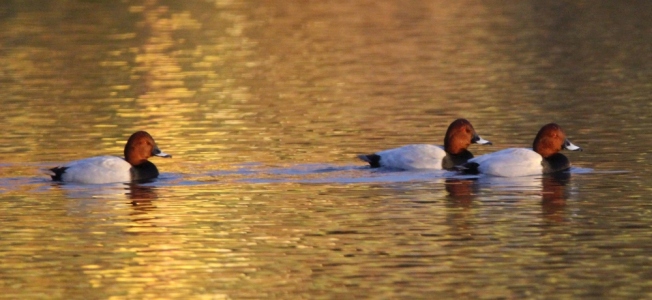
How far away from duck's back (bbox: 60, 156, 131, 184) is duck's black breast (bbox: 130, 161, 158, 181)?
9 cm

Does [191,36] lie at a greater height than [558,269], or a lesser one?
greater

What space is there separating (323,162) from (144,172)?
2077mm

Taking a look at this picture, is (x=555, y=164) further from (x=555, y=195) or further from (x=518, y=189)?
(x=555, y=195)

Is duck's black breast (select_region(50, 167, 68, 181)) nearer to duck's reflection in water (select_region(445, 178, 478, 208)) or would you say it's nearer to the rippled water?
the rippled water

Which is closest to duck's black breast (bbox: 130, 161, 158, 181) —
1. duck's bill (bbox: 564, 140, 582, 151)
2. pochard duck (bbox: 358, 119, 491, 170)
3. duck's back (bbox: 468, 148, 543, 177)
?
pochard duck (bbox: 358, 119, 491, 170)

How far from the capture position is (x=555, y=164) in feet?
55.1

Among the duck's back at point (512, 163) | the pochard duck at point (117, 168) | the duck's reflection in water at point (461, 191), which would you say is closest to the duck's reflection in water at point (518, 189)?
the duck's reflection in water at point (461, 191)

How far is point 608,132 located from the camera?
1936 cm

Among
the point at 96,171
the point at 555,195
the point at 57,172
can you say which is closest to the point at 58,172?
the point at 57,172

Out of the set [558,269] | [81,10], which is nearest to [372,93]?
[558,269]

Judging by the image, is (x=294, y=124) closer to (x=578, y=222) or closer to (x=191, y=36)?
(x=578, y=222)

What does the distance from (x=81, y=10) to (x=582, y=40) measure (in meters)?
18.7

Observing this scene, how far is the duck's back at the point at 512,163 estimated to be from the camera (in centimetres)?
1644

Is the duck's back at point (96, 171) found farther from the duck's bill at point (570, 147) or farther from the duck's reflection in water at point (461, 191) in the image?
the duck's bill at point (570, 147)
